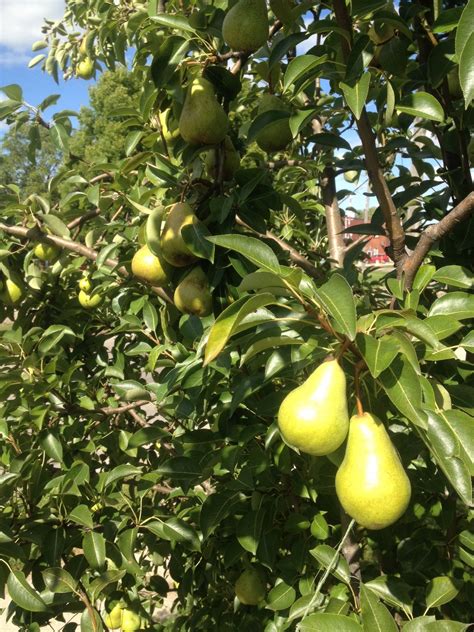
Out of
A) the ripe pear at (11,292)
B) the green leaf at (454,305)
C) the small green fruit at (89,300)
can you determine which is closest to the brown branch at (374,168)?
the green leaf at (454,305)

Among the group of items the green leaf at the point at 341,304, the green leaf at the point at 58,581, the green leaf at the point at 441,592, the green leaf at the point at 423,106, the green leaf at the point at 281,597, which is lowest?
the green leaf at the point at 281,597

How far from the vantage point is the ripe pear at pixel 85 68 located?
3252mm

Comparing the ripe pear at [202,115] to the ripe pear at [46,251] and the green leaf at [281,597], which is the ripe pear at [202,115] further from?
the green leaf at [281,597]

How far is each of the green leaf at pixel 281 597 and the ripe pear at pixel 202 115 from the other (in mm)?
1050

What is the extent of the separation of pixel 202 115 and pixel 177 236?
27 centimetres

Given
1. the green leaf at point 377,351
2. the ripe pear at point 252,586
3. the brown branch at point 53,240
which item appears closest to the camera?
the green leaf at point 377,351

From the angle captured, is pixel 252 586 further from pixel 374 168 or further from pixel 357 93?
pixel 357 93

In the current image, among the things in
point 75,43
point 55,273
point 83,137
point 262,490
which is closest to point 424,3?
point 262,490

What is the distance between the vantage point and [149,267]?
140 centimetres

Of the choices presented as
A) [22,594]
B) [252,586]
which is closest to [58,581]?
[22,594]

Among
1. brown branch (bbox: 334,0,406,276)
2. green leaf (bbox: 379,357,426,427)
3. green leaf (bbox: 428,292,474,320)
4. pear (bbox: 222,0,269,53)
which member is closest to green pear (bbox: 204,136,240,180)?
pear (bbox: 222,0,269,53)

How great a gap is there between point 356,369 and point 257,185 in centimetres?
69

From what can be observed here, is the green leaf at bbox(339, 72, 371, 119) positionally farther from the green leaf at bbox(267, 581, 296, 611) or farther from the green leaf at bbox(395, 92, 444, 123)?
the green leaf at bbox(267, 581, 296, 611)

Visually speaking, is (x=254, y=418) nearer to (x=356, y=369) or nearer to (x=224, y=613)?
(x=356, y=369)
